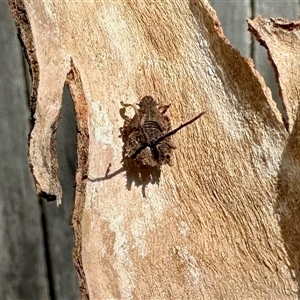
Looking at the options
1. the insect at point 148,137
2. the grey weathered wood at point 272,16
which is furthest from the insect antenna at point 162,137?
the grey weathered wood at point 272,16

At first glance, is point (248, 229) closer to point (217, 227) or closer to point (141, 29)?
point (217, 227)

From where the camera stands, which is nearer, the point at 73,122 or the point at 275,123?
the point at 275,123

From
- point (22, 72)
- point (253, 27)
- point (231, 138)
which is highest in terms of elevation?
point (22, 72)

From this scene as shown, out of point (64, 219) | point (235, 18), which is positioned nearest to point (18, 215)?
point (64, 219)

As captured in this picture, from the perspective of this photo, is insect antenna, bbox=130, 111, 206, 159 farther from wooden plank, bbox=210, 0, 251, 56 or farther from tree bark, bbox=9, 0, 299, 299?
wooden plank, bbox=210, 0, 251, 56

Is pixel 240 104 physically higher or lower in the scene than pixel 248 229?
higher

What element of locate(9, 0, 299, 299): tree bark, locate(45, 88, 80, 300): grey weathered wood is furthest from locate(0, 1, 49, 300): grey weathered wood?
locate(9, 0, 299, 299): tree bark

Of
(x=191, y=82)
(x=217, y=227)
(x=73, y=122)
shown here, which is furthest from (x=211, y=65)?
(x=73, y=122)
